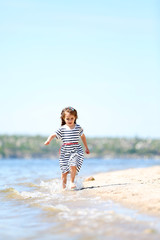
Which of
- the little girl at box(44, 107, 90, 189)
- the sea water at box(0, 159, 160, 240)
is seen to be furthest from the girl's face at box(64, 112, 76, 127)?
the sea water at box(0, 159, 160, 240)

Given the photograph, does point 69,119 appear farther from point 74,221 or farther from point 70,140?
point 74,221

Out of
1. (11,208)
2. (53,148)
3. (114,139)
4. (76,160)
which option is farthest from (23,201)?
(114,139)

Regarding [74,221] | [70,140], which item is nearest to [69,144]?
[70,140]

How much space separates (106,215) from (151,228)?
2.38 ft

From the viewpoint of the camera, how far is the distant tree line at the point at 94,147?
12544 cm

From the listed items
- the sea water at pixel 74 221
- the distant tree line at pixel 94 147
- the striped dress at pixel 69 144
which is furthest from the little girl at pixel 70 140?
the distant tree line at pixel 94 147

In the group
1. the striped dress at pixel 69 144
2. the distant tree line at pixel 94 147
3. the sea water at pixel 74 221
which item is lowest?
the distant tree line at pixel 94 147

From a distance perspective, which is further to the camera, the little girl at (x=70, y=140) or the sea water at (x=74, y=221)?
the little girl at (x=70, y=140)

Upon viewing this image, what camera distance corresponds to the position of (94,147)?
13962 cm

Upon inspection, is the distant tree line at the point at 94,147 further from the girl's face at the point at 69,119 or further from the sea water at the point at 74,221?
the sea water at the point at 74,221

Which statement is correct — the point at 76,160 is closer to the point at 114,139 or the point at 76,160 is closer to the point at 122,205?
the point at 122,205

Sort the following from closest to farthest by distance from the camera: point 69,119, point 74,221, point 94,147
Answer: point 74,221 < point 69,119 < point 94,147

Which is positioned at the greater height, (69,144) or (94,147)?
(69,144)

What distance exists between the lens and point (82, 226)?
3.52m
